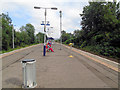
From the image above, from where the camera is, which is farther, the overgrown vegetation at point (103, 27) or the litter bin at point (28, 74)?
the overgrown vegetation at point (103, 27)

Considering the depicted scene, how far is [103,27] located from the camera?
2100cm

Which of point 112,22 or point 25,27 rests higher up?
point 25,27

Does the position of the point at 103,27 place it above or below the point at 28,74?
above

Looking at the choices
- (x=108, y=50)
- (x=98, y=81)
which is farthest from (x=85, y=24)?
(x=98, y=81)

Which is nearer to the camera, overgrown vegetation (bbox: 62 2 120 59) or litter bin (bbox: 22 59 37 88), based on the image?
litter bin (bbox: 22 59 37 88)

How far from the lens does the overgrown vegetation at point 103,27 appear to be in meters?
15.8

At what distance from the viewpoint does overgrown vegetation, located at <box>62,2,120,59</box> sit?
15.8 meters

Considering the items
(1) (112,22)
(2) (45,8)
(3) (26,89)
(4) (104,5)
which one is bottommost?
(3) (26,89)

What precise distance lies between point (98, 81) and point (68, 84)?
58.0 inches

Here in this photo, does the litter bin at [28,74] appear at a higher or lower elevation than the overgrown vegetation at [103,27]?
lower

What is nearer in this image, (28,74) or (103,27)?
(28,74)

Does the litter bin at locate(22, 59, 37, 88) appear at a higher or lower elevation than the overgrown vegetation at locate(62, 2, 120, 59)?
lower

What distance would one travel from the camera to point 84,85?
4676 millimetres

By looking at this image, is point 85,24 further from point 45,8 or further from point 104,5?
point 45,8
